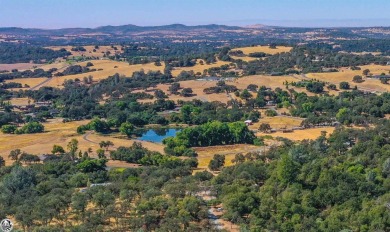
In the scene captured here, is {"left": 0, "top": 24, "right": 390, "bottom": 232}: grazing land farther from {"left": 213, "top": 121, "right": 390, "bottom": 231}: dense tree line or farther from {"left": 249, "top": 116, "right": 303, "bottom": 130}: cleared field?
{"left": 249, "top": 116, "right": 303, "bottom": 130}: cleared field

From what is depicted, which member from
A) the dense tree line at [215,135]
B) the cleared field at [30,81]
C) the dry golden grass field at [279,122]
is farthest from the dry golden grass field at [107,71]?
the dense tree line at [215,135]

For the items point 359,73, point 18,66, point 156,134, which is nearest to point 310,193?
point 156,134

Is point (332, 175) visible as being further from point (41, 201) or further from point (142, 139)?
point (142, 139)

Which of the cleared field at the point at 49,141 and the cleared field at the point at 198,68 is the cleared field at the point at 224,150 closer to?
the cleared field at the point at 49,141

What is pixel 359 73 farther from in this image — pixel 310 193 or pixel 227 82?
pixel 310 193

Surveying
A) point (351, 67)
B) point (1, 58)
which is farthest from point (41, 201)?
point (1, 58)

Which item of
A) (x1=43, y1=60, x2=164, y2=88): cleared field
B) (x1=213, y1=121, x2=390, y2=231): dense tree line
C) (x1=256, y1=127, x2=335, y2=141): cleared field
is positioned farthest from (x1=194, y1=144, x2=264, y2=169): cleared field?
(x1=43, y1=60, x2=164, y2=88): cleared field
